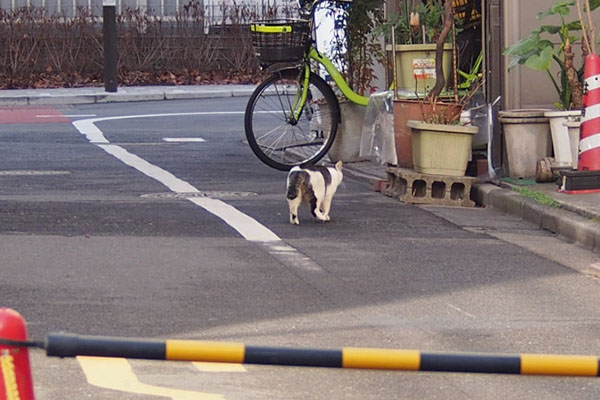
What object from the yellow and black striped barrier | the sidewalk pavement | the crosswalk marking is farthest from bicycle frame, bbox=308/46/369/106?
the yellow and black striped barrier

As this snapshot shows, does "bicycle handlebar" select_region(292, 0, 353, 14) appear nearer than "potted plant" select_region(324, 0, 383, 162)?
Yes

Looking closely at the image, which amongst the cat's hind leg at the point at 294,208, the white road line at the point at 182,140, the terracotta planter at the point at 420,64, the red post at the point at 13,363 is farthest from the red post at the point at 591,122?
Result: the red post at the point at 13,363

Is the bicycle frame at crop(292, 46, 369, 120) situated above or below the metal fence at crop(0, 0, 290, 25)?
below

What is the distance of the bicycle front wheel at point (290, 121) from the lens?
12242 millimetres

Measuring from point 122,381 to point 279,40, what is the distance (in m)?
7.35

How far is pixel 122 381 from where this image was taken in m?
5.04

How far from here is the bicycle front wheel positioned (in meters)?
12.2

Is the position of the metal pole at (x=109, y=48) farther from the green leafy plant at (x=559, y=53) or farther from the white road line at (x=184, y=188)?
the green leafy plant at (x=559, y=53)

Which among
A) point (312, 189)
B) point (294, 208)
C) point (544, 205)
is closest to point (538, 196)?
point (544, 205)

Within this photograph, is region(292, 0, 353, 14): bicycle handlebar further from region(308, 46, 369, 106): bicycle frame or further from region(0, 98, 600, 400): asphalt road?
region(0, 98, 600, 400): asphalt road

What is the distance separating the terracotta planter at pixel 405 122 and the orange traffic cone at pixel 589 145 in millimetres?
1378

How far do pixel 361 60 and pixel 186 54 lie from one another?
56.0 feet

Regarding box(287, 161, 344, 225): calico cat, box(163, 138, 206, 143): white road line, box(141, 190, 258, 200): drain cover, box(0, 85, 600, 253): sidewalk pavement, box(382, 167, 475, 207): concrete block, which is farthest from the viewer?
box(163, 138, 206, 143): white road line

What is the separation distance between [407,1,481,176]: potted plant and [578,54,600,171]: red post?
888 millimetres
